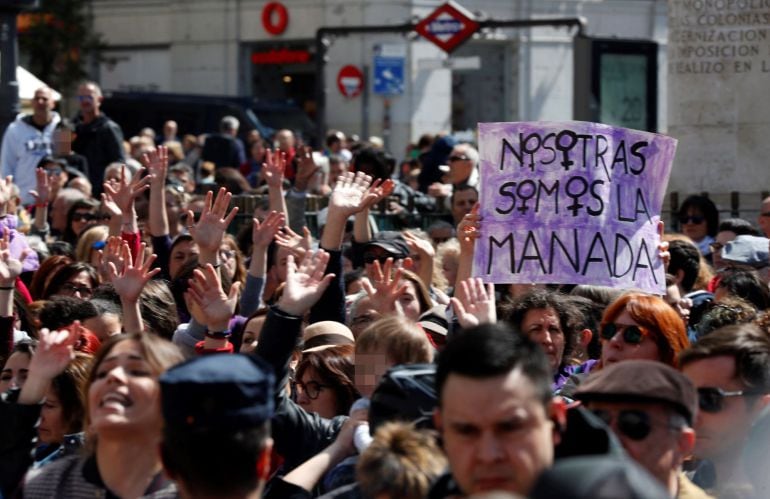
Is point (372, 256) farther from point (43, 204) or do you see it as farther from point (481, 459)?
point (481, 459)

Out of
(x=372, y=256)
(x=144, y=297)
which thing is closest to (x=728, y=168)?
(x=372, y=256)

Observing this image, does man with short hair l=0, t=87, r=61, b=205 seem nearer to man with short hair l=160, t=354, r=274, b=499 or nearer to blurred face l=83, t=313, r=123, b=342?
blurred face l=83, t=313, r=123, b=342

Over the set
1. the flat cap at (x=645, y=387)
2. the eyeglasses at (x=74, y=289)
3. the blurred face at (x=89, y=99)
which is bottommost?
the eyeglasses at (x=74, y=289)

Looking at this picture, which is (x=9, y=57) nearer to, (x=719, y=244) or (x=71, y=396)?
(x=719, y=244)

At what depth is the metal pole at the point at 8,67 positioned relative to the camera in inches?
483

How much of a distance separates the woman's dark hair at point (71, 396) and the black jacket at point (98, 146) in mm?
9825

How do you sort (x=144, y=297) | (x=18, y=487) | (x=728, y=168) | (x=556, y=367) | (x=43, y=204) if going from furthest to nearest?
(x=728, y=168)
(x=43, y=204)
(x=144, y=297)
(x=556, y=367)
(x=18, y=487)

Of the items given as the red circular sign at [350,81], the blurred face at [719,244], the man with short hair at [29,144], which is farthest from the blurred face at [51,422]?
the red circular sign at [350,81]

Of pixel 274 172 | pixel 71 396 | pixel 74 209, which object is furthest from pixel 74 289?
pixel 74 209

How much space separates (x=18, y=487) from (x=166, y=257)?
4.87 metres

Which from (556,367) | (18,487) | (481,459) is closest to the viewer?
(481,459)

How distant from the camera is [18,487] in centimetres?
529

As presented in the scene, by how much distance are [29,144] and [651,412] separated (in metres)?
11.2

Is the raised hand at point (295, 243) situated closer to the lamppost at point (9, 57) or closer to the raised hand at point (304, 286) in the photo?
the raised hand at point (304, 286)
